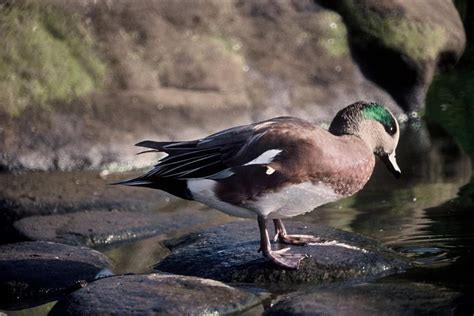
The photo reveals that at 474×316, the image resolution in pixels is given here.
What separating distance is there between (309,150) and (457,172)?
107 inches

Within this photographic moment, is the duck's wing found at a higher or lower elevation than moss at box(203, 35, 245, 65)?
lower

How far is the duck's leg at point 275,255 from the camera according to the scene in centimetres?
548

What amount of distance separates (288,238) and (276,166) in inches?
25.3

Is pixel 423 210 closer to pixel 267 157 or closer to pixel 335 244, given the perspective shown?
pixel 335 244

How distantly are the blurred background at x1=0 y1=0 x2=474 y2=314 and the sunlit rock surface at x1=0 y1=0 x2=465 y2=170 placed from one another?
0.01 metres

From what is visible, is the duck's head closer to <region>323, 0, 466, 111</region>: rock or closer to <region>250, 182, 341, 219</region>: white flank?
<region>250, 182, 341, 219</region>: white flank

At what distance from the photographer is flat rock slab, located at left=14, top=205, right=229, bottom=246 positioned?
251 inches

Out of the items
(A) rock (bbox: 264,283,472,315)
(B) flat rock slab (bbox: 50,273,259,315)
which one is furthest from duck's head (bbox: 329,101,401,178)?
(B) flat rock slab (bbox: 50,273,259,315)

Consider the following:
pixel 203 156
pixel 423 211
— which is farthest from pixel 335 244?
pixel 423 211

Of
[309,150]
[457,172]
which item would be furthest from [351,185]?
[457,172]

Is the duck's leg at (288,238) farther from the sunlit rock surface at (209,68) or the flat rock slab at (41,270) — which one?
the sunlit rock surface at (209,68)

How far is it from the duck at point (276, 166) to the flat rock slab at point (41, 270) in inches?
19.0

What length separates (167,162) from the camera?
5.68 meters

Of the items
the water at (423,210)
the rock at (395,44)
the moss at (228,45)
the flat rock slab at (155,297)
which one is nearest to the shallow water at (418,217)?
the water at (423,210)
